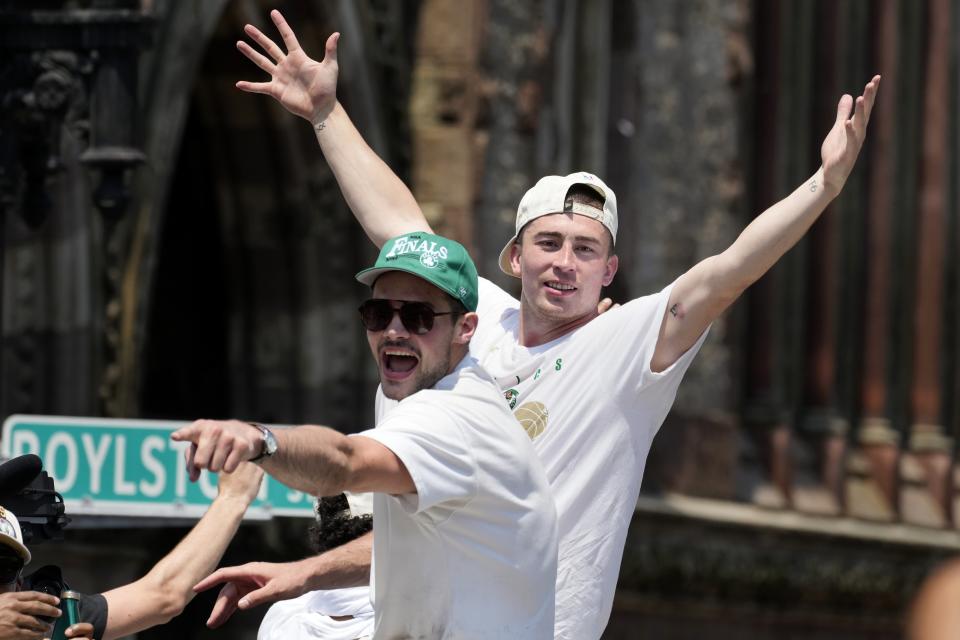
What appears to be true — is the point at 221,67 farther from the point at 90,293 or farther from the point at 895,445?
the point at 895,445

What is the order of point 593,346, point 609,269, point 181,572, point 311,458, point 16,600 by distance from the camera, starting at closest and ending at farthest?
point 311,458
point 16,600
point 181,572
point 593,346
point 609,269

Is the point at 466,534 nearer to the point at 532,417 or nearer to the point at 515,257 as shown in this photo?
the point at 532,417

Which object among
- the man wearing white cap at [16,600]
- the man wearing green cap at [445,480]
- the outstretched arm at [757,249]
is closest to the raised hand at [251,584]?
the man wearing green cap at [445,480]

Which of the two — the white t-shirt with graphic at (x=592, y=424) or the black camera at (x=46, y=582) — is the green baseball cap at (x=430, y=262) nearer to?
the white t-shirt with graphic at (x=592, y=424)

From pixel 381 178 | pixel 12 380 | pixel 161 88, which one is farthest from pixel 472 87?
pixel 381 178

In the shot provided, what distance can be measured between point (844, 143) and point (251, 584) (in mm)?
1557

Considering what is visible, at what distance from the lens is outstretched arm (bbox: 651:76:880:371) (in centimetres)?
577

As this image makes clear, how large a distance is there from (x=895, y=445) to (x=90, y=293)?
39.6 feet

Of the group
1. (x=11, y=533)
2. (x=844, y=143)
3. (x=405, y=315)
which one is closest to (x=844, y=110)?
(x=844, y=143)

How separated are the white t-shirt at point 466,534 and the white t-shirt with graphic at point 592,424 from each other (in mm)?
486

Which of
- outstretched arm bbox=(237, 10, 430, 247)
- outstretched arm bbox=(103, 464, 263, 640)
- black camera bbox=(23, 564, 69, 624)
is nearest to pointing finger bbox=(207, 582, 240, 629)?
outstretched arm bbox=(103, 464, 263, 640)

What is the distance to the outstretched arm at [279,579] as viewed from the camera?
552 cm

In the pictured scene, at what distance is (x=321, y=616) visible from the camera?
603 cm

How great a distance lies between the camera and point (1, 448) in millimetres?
7367
